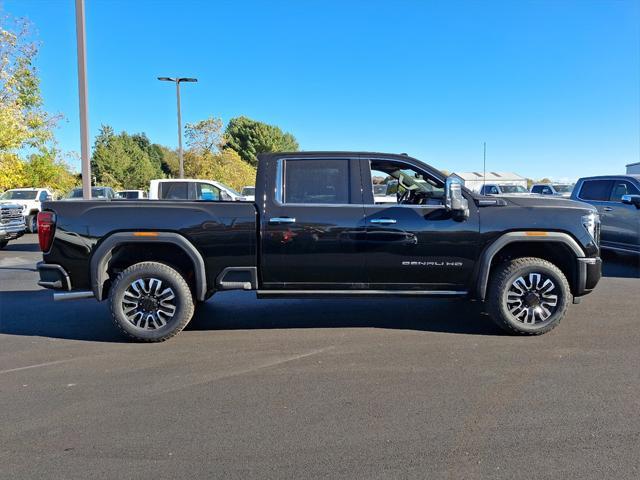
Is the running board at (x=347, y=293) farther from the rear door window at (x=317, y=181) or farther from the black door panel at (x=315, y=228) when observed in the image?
the rear door window at (x=317, y=181)


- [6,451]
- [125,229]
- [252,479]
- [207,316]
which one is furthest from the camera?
[207,316]

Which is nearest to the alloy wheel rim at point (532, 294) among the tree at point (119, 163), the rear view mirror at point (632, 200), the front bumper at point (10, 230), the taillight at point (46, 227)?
the taillight at point (46, 227)

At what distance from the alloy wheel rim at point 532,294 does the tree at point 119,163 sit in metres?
51.7

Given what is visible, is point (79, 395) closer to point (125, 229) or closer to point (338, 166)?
point (125, 229)

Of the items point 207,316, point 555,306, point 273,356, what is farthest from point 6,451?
point 555,306

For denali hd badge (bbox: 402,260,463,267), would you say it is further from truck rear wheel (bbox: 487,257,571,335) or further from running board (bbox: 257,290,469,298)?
truck rear wheel (bbox: 487,257,571,335)

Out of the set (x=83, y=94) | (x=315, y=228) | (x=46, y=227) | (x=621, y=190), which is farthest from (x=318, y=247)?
(x=621, y=190)

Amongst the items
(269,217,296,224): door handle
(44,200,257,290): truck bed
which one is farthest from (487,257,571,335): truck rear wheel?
(44,200,257,290): truck bed

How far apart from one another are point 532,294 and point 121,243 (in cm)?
440

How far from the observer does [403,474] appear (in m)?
2.73

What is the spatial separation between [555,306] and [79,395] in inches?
185

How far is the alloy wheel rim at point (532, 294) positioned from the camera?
509 centimetres

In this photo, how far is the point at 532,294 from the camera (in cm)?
510

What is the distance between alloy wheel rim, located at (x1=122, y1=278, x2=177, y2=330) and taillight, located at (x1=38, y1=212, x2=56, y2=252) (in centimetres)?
93
